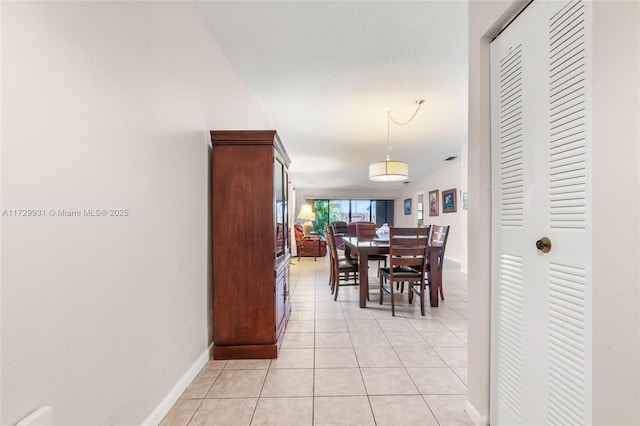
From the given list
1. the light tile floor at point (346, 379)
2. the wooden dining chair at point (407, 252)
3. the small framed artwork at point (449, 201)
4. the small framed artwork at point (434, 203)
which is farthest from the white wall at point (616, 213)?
the small framed artwork at point (434, 203)

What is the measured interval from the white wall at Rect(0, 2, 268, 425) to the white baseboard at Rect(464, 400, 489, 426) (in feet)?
5.66

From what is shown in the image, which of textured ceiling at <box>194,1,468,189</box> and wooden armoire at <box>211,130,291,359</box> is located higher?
textured ceiling at <box>194,1,468,189</box>

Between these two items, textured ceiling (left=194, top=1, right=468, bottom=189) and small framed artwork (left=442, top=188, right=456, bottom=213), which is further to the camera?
small framed artwork (left=442, top=188, right=456, bottom=213)

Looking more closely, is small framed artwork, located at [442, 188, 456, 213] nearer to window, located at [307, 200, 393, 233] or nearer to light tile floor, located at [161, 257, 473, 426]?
light tile floor, located at [161, 257, 473, 426]

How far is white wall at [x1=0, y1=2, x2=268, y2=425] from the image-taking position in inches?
33.7

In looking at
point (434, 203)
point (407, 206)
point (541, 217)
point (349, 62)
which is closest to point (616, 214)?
point (541, 217)

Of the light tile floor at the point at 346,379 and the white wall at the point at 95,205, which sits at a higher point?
the white wall at the point at 95,205

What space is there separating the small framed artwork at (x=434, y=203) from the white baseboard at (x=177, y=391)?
759 cm

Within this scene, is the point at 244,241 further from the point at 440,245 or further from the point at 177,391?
the point at 440,245

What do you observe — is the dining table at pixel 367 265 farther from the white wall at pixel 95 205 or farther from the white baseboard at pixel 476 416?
the white wall at pixel 95 205

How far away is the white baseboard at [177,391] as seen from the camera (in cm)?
149

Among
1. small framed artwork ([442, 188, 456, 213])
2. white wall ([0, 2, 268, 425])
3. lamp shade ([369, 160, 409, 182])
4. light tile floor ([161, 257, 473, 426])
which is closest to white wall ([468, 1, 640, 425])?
light tile floor ([161, 257, 473, 426])

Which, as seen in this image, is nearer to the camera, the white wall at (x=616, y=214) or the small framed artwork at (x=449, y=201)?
the white wall at (x=616, y=214)

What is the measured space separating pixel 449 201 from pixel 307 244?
4.11 meters
